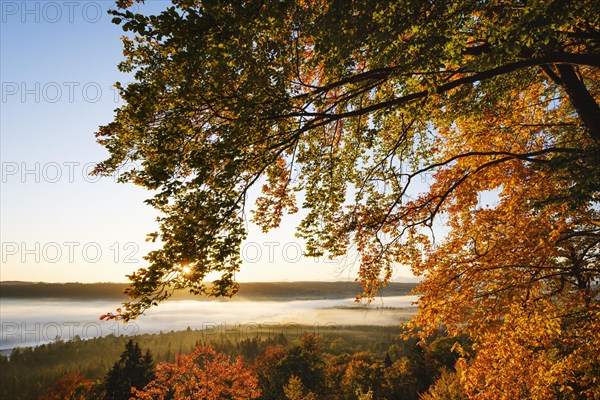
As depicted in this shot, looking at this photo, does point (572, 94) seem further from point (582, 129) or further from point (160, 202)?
point (160, 202)

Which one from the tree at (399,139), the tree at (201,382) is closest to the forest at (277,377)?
the tree at (201,382)

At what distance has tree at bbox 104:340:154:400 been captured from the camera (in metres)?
37.4

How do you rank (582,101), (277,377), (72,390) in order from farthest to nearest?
(277,377) < (72,390) < (582,101)

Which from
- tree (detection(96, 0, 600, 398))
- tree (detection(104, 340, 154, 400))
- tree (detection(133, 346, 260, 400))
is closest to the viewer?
tree (detection(96, 0, 600, 398))

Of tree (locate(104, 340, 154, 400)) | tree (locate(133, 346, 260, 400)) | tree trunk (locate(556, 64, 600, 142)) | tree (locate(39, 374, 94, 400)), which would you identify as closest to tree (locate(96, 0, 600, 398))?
tree trunk (locate(556, 64, 600, 142))

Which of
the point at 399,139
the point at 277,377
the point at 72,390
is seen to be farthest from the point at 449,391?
the point at 72,390

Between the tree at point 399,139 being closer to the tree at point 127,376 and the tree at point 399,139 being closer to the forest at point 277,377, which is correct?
the forest at point 277,377

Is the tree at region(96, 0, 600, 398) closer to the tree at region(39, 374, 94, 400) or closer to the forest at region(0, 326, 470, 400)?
the forest at region(0, 326, 470, 400)

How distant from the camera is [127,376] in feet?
126

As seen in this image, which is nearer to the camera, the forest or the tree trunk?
the tree trunk

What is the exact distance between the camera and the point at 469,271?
934 centimetres

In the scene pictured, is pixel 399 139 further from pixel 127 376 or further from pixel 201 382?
pixel 127 376

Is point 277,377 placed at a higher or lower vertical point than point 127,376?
lower

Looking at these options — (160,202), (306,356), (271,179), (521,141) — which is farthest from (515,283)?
(306,356)
